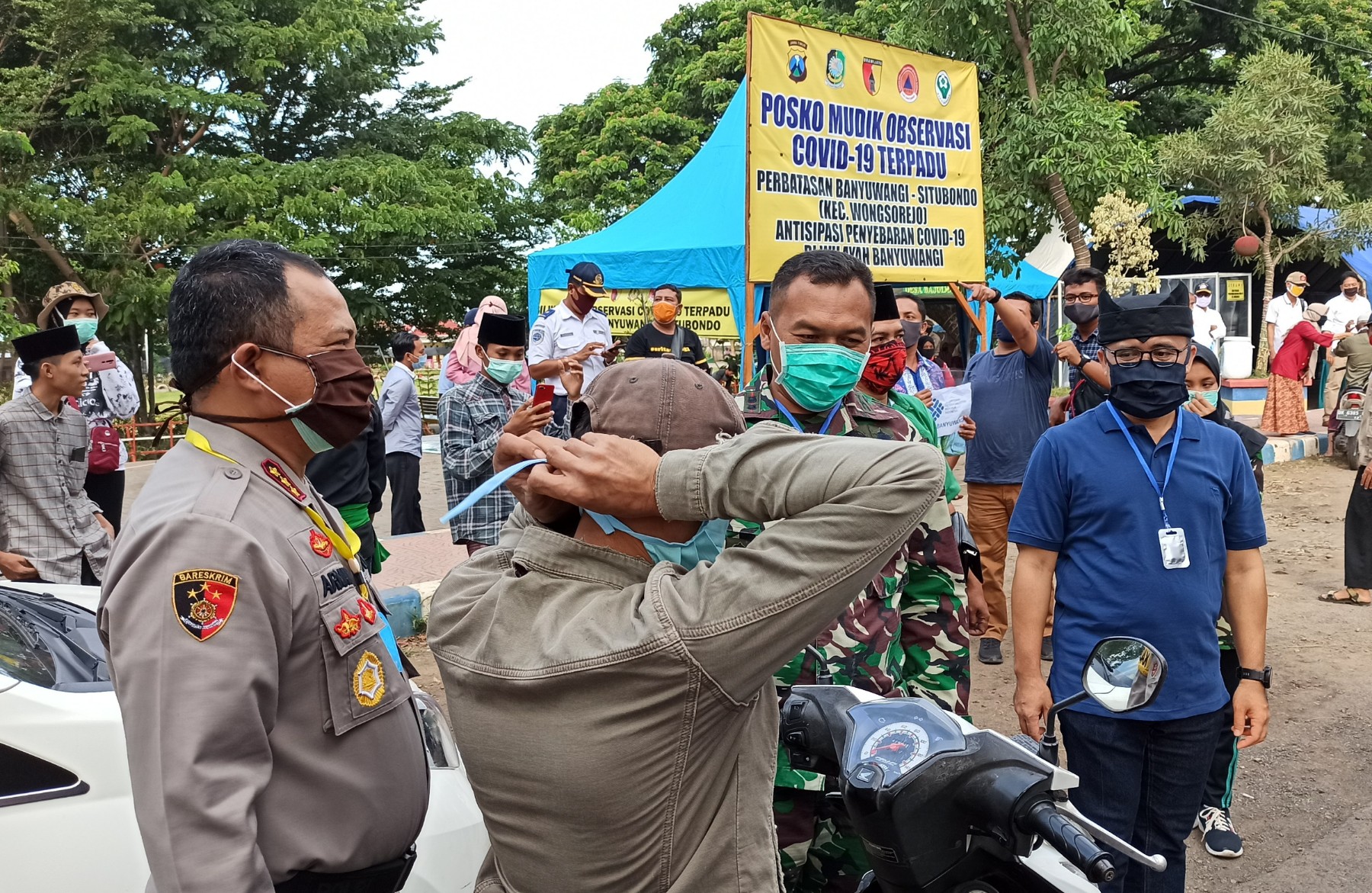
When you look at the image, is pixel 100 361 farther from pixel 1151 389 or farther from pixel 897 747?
pixel 897 747

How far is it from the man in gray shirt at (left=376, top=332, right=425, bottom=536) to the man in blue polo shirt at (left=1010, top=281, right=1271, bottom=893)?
6073mm

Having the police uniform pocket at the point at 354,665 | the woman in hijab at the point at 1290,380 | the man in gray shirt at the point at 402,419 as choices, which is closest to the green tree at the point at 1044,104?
the woman in hijab at the point at 1290,380

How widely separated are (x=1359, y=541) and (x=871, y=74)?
4.87 m

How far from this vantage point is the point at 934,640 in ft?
9.70

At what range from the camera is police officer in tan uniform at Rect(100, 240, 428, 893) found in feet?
4.99

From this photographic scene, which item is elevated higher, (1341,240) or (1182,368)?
(1341,240)

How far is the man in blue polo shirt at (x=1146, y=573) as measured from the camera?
3004 mm

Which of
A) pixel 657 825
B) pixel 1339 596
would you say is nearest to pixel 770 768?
pixel 657 825

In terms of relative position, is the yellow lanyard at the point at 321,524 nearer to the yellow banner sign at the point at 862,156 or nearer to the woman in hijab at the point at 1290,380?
the yellow banner sign at the point at 862,156

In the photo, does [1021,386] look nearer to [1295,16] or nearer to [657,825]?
[657,825]

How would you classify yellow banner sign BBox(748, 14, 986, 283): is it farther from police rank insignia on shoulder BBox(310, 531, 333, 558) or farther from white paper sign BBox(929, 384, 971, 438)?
police rank insignia on shoulder BBox(310, 531, 333, 558)

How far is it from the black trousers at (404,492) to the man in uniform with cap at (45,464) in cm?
331

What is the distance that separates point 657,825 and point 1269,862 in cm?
372

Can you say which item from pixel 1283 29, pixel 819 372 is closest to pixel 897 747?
pixel 819 372
